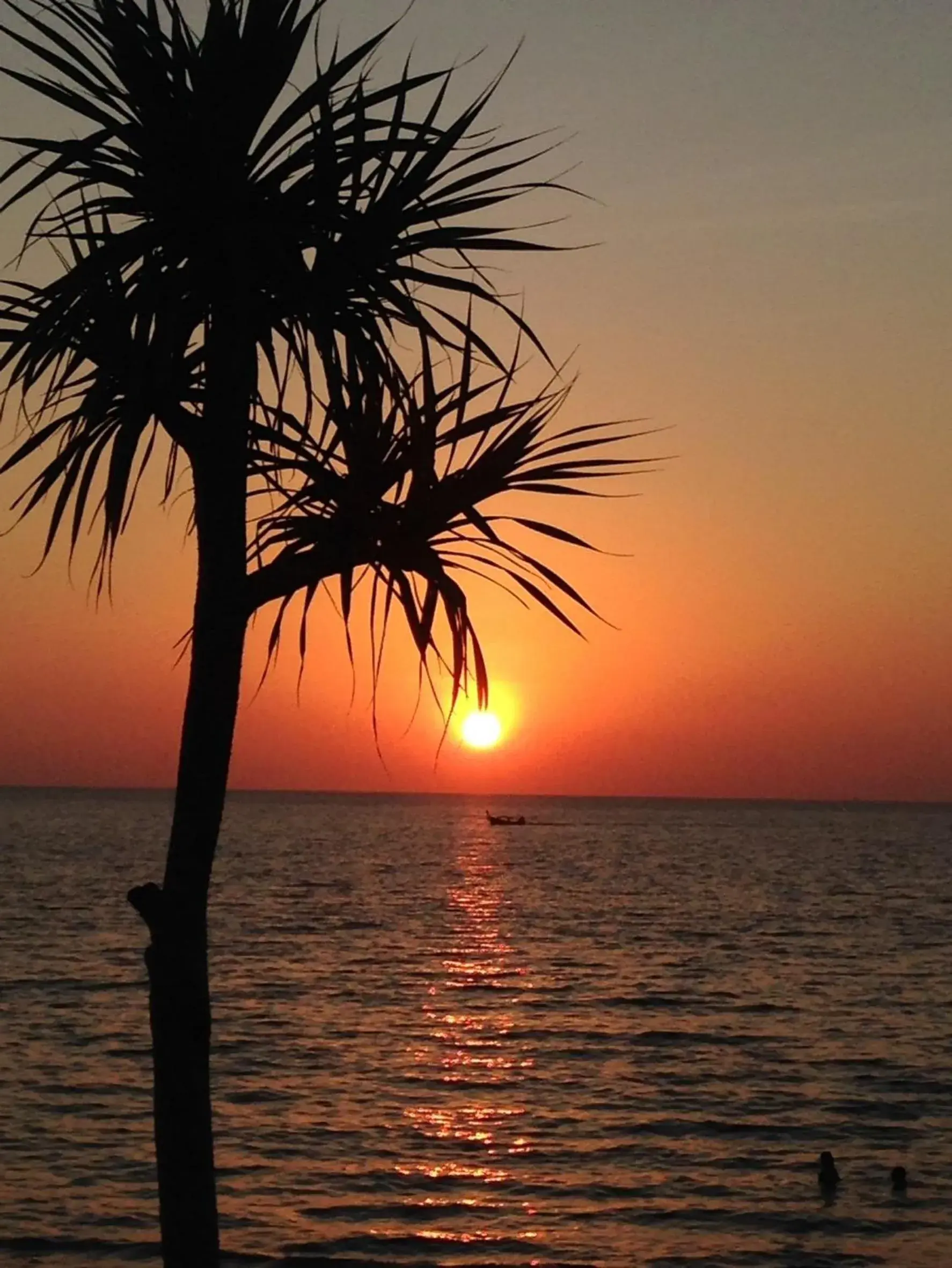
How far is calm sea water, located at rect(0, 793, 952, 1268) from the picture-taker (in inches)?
659

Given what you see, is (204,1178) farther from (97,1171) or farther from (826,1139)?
A: (826,1139)

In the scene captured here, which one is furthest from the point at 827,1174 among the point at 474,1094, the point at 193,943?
the point at 193,943

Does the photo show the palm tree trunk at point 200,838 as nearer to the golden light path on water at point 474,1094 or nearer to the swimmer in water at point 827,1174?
the golden light path on water at point 474,1094

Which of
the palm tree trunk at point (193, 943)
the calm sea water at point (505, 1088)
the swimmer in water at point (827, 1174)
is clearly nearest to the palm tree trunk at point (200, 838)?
the palm tree trunk at point (193, 943)

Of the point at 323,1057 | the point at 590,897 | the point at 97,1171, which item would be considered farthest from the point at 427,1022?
the point at 590,897

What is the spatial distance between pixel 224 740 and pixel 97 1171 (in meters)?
14.3

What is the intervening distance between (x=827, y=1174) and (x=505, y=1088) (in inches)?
286

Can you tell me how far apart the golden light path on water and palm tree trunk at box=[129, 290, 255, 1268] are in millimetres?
11833

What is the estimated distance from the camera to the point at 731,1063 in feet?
89.9

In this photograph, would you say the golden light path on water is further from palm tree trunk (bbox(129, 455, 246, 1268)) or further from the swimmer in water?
palm tree trunk (bbox(129, 455, 246, 1268))

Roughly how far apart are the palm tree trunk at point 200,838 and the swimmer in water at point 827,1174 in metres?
14.7

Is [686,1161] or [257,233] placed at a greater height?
[257,233]

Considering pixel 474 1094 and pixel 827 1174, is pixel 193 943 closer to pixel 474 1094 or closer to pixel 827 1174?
pixel 827 1174

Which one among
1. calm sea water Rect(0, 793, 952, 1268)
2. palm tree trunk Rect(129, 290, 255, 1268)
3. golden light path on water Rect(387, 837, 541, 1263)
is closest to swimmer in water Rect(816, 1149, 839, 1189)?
calm sea water Rect(0, 793, 952, 1268)
